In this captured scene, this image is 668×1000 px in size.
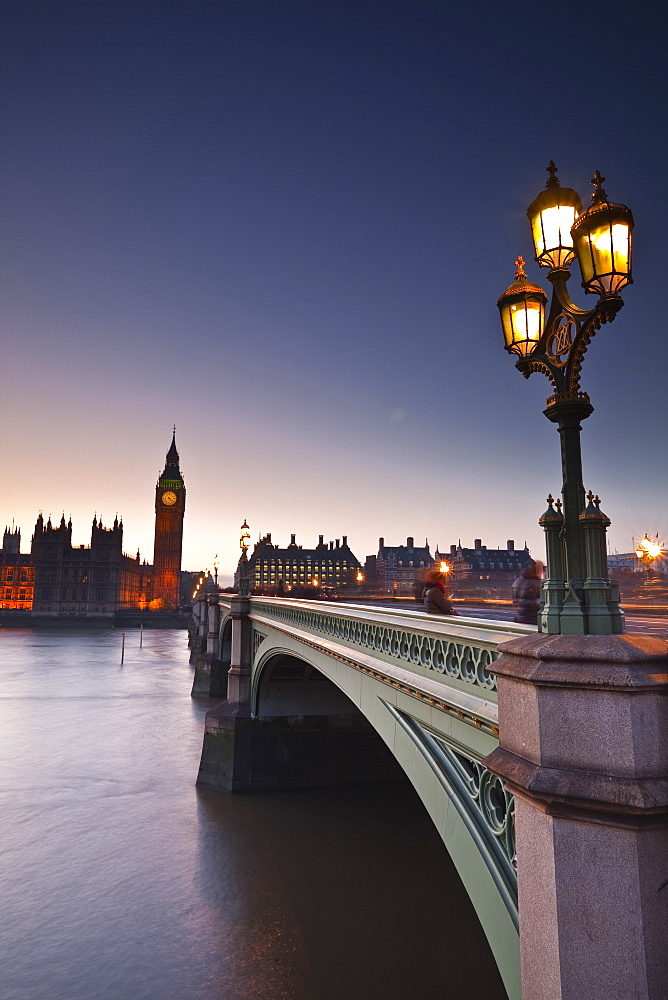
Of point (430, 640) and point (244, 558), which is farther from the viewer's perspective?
point (244, 558)

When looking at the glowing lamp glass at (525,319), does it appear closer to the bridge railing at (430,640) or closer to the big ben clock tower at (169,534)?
the bridge railing at (430,640)

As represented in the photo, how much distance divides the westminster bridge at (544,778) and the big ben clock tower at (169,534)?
161425 millimetres

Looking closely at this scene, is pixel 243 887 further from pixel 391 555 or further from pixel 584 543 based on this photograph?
pixel 391 555

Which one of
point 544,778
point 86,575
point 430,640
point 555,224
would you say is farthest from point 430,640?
point 86,575

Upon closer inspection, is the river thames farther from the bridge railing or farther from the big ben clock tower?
the big ben clock tower

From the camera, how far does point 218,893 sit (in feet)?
51.4

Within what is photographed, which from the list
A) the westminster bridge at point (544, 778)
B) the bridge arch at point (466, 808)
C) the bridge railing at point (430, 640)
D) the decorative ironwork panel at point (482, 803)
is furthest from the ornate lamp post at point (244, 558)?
the decorative ironwork panel at point (482, 803)

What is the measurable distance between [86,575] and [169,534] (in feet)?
120

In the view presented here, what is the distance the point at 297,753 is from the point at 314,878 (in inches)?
269

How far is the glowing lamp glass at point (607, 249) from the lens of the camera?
3.88m

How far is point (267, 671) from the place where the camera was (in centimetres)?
2325

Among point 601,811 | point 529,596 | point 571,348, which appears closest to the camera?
point 601,811

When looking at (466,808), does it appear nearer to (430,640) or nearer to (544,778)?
(430,640)

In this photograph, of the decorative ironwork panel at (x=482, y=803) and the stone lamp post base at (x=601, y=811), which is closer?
the stone lamp post base at (x=601, y=811)
